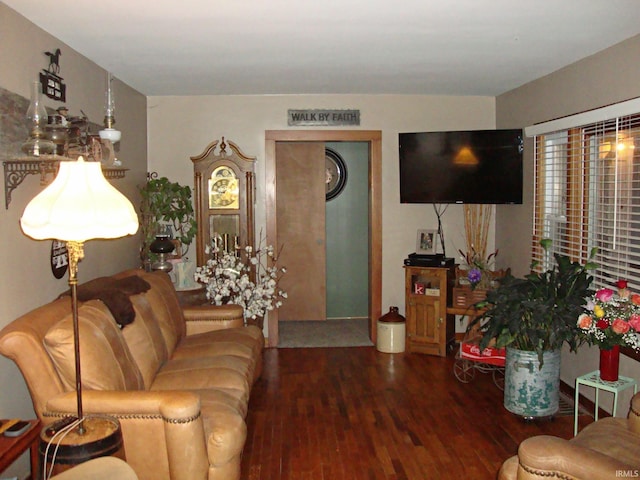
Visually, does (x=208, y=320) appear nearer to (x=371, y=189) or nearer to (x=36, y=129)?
(x=36, y=129)

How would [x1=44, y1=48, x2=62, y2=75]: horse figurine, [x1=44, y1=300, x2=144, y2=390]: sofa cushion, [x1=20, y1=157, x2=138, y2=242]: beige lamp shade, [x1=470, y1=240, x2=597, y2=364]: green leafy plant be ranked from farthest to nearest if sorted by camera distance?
[x1=470, y1=240, x2=597, y2=364]: green leafy plant → [x1=44, y1=48, x2=62, y2=75]: horse figurine → [x1=44, y1=300, x2=144, y2=390]: sofa cushion → [x1=20, y1=157, x2=138, y2=242]: beige lamp shade

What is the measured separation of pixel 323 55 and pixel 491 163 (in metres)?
2.02

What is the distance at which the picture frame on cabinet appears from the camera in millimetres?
5789

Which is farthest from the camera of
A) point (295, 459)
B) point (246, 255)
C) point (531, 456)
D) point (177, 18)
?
point (246, 255)

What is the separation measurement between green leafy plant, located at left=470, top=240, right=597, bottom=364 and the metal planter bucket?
0.24 ft

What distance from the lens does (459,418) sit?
4.03 metres

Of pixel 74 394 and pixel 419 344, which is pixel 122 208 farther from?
pixel 419 344

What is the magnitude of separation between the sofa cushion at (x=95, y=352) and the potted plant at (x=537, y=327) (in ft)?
7.33

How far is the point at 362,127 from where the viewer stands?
579 centimetres

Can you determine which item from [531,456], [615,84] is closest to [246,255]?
[615,84]

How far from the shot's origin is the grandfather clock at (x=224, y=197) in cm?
564

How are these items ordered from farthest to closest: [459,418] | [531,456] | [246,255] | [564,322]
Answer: [246,255] → [459,418] → [564,322] → [531,456]

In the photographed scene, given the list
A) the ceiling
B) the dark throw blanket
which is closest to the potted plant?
the ceiling

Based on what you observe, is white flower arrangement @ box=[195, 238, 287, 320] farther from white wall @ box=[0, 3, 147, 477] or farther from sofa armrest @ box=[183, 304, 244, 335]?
white wall @ box=[0, 3, 147, 477]
